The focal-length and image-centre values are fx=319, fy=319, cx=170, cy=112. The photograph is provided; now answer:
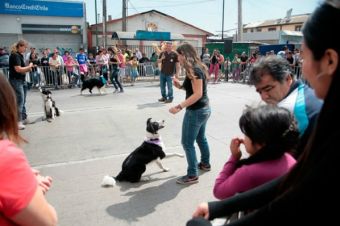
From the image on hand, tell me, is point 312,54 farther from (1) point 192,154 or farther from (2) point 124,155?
(2) point 124,155

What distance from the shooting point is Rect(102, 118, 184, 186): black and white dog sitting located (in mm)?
4203

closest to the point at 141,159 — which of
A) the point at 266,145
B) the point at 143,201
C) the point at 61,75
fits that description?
the point at 143,201

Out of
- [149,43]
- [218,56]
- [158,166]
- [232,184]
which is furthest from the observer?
[149,43]

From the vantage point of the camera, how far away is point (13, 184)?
1169 millimetres

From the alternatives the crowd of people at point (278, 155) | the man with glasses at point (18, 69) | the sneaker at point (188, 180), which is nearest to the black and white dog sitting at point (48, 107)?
the man with glasses at point (18, 69)

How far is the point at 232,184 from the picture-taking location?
1.70 metres

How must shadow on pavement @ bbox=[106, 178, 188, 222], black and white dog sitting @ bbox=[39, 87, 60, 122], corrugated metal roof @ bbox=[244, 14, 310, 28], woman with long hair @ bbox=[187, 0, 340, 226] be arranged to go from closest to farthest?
woman with long hair @ bbox=[187, 0, 340, 226], shadow on pavement @ bbox=[106, 178, 188, 222], black and white dog sitting @ bbox=[39, 87, 60, 122], corrugated metal roof @ bbox=[244, 14, 310, 28]

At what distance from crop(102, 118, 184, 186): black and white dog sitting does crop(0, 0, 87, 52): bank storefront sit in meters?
24.9

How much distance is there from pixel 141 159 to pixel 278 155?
2.82 meters

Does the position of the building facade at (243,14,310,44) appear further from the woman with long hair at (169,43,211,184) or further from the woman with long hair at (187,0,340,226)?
the woman with long hair at (187,0,340,226)

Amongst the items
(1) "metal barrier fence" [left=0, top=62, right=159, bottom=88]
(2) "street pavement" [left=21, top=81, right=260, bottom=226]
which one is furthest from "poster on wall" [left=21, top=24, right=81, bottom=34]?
(2) "street pavement" [left=21, top=81, right=260, bottom=226]

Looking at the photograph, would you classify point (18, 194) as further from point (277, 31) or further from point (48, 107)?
point (277, 31)

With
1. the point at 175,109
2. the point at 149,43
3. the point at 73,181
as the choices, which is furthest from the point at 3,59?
the point at 149,43

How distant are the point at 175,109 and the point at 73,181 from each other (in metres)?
1.75
